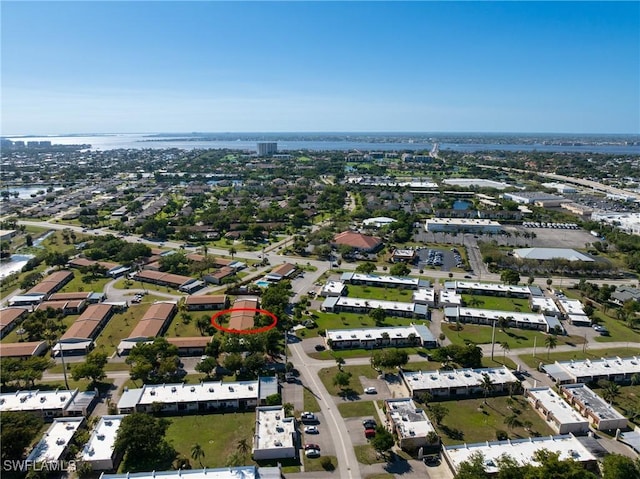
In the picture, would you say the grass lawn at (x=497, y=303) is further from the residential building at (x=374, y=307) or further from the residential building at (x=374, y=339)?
the residential building at (x=374, y=339)

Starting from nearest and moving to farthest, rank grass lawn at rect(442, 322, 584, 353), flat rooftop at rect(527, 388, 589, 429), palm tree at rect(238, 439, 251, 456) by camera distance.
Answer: palm tree at rect(238, 439, 251, 456)
flat rooftop at rect(527, 388, 589, 429)
grass lawn at rect(442, 322, 584, 353)

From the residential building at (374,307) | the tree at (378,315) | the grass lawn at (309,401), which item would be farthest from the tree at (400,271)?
the grass lawn at (309,401)

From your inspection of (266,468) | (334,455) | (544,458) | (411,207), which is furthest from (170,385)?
(411,207)

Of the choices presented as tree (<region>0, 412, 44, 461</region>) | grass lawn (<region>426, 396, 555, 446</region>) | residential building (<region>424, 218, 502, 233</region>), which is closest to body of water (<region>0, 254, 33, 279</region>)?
tree (<region>0, 412, 44, 461</region>)

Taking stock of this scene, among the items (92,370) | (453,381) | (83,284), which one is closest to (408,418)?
(453,381)

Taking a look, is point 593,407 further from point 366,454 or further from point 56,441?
point 56,441

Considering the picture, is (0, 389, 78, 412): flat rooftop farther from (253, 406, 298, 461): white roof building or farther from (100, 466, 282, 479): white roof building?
(253, 406, 298, 461): white roof building
